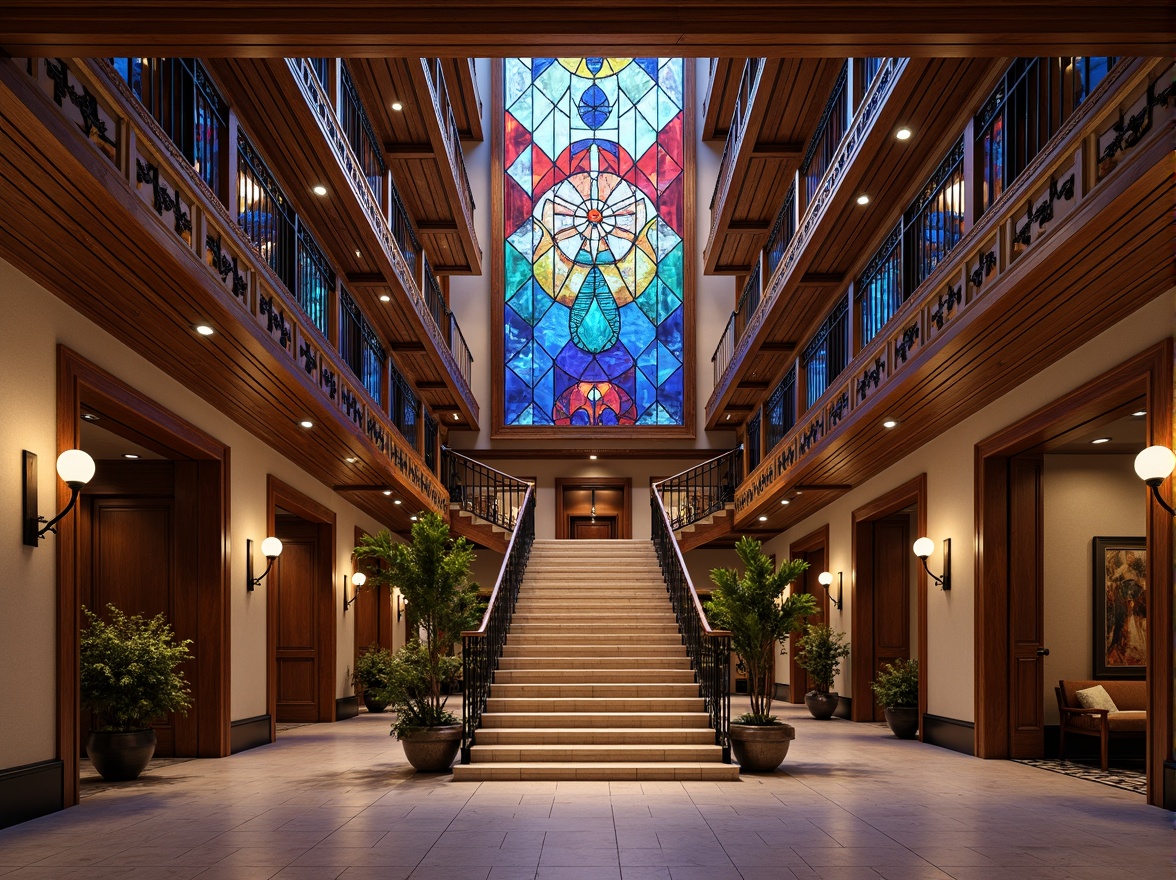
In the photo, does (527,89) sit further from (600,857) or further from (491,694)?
(600,857)

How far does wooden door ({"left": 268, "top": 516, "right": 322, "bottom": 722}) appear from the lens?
1744cm

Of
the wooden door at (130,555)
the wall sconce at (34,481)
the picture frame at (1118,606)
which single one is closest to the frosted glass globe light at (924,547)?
the picture frame at (1118,606)

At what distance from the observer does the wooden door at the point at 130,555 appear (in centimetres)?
1249

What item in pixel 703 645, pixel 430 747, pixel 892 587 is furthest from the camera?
pixel 892 587

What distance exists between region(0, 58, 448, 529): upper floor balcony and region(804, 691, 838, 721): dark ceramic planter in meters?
7.85

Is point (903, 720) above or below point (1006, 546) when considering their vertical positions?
below

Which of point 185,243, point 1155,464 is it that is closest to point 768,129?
point 1155,464

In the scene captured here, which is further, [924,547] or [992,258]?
[924,547]

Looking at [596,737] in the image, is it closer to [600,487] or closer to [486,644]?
[486,644]

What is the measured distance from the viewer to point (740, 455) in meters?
26.8

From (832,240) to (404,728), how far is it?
8096mm

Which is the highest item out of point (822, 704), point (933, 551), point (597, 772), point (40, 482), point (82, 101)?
point (82, 101)

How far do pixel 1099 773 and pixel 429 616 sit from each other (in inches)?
260

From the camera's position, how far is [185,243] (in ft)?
26.8
